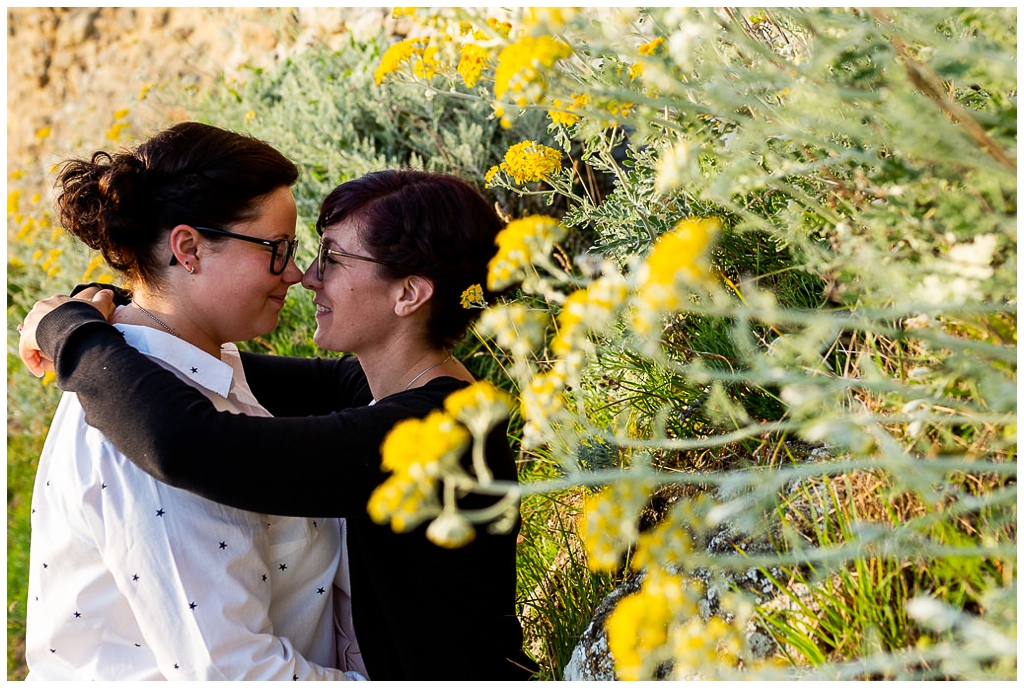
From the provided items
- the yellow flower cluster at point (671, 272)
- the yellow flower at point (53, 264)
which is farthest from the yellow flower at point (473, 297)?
the yellow flower at point (53, 264)

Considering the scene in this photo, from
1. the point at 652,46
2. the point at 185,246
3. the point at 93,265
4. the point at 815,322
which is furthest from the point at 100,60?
the point at 815,322

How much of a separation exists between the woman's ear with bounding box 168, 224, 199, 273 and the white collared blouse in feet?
0.66

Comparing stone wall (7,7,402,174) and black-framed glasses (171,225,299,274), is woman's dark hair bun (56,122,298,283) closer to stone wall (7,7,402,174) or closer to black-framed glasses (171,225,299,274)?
black-framed glasses (171,225,299,274)

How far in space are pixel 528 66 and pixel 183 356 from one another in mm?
1075

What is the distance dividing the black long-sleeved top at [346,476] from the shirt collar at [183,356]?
84mm

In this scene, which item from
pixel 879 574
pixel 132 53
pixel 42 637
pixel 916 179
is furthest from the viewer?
pixel 132 53

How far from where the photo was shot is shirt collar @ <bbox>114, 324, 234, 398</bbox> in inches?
71.6

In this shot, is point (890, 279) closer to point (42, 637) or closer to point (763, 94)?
point (763, 94)

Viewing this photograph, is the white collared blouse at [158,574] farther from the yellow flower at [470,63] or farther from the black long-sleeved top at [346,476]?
the yellow flower at [470,63]

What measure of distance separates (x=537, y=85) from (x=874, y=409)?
35.1 inches

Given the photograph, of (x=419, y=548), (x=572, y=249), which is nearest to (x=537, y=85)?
(x=419, y=548)

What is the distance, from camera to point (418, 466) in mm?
1036

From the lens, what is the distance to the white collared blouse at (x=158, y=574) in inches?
63.8

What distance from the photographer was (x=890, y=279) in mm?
1084
